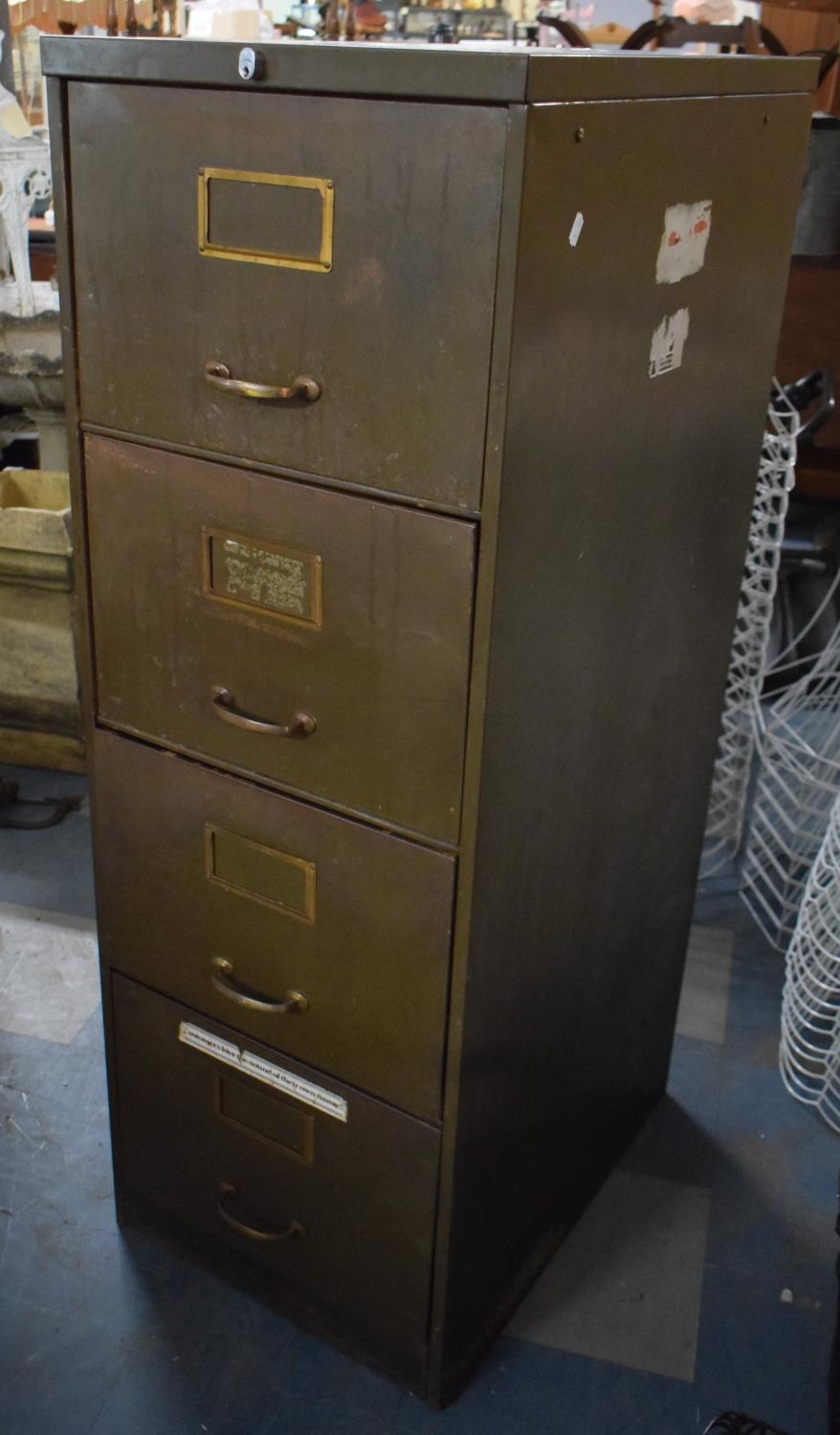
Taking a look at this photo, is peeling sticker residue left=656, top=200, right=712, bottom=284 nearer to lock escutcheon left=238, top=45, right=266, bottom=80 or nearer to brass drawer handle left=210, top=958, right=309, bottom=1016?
lock escutcheon left=238, top=45, right=266, bottom=80

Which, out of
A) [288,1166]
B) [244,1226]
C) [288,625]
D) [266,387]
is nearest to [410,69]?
[266,387]

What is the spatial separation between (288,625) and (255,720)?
0.12 m

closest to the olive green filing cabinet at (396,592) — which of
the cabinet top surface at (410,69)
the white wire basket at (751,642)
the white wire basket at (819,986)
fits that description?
the cabinet top surface at (410,69)

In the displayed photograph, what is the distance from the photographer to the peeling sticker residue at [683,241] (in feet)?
4.02

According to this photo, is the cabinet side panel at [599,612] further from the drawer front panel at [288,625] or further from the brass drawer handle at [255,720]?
the brass drawer handle at [255,720]

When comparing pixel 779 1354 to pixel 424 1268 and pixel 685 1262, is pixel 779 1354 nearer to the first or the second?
pixel 685 1262

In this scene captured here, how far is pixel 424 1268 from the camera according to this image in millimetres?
1509

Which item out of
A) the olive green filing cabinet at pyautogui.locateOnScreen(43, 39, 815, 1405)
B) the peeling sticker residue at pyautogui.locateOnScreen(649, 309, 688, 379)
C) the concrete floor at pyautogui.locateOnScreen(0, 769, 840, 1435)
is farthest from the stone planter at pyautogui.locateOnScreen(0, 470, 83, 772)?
the peeling sticker residue at pyautogui.locateOnScreen(649, 309, 688, 379)

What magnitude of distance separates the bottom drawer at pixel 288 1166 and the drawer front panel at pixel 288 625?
39 cm

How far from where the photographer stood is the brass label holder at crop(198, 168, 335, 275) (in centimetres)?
109

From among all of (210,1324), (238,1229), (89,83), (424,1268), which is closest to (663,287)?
(89,83)

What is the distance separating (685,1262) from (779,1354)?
0.17 metres

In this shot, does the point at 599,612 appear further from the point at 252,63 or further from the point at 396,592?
the point at 252,63

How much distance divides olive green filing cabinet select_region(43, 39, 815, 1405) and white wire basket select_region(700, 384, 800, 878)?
2.16ft
